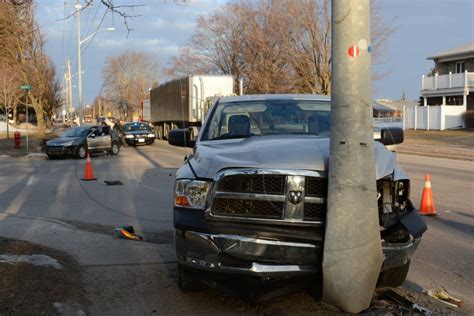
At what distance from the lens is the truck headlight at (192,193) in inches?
172

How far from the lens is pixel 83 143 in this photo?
24516 millimetres

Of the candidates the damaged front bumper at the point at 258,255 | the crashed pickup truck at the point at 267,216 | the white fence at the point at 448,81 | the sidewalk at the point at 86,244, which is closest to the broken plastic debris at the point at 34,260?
the sidewalk at the point at 86,244

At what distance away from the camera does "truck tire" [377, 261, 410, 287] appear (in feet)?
15.6

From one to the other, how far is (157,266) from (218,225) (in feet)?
6.76

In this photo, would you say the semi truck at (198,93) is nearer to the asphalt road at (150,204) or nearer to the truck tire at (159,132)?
the truck tire at (159,132)

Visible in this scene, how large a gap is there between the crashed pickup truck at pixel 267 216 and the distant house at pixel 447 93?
3866cm

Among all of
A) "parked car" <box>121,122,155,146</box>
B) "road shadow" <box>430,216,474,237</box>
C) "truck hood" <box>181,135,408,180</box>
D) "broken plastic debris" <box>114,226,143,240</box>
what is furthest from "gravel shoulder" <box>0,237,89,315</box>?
"parked car" <box>121,122,155,146</box>

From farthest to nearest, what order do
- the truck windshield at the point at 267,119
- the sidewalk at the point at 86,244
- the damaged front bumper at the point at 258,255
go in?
the sidewalk at the point at 86,244, the truck windshield at the point at 267,119, the damaged front bumper at the point at 258,255

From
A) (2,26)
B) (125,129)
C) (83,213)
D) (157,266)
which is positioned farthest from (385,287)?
(125,129)

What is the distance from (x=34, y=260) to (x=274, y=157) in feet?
10.6

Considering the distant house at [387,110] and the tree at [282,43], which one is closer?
the distant house at [387,110]

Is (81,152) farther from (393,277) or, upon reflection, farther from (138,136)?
(393,277)

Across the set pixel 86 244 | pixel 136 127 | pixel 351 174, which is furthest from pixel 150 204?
pixel 136 127

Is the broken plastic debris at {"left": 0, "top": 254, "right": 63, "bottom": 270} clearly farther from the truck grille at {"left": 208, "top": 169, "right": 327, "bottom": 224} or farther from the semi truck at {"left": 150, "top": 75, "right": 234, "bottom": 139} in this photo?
the semi truck at {"left": 150, "top": 75, "right": 234, "bottom": 139}
